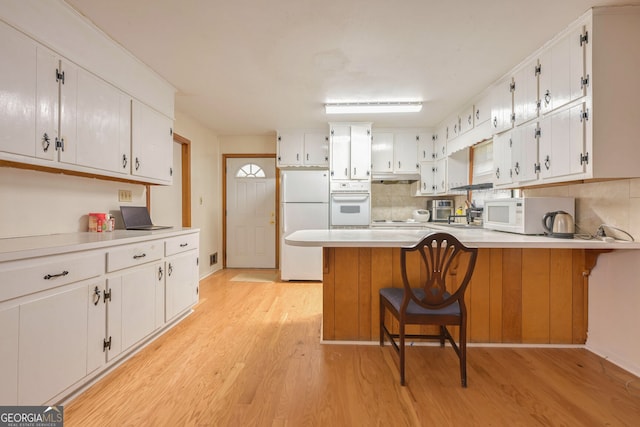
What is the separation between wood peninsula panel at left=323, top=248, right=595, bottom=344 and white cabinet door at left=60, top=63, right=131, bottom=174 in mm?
1910

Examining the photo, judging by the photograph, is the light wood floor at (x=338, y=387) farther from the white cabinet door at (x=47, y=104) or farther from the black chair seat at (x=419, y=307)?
the white cabinet door at (x=47, y=104)

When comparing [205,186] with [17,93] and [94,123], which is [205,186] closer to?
[94,123]

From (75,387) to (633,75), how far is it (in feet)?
13.0

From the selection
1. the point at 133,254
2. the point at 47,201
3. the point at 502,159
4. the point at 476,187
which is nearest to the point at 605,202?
the point at 502,159

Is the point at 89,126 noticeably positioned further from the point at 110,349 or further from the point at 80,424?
the point at 80,424

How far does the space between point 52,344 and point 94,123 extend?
1563 mm

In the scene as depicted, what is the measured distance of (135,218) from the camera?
9.51 ft

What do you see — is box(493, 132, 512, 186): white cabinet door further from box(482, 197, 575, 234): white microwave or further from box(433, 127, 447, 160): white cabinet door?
box(433, 127, 447, 160): white cabinet door

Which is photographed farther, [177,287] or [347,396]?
[177,287]

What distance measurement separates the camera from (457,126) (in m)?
3.96

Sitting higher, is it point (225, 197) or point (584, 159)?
point (584, 159)

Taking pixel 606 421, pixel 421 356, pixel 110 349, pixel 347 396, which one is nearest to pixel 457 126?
pixel 421 356

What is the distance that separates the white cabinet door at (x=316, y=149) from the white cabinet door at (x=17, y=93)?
342 cm

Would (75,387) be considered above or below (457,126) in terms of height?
below
